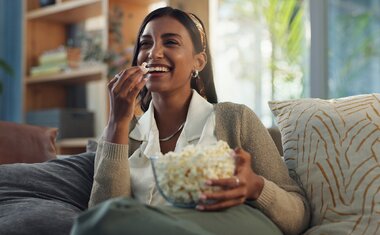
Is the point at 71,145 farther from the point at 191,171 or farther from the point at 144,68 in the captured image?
the point at 191,171

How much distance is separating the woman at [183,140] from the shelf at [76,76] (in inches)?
81.6

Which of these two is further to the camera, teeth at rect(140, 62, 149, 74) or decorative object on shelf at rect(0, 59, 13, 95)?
decorative object on shelf at rect(0, 59, 13, 95)

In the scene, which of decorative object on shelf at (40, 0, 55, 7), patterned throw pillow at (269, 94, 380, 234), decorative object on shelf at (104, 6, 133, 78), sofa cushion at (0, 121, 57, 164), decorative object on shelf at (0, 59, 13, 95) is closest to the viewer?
patterned throw pillow at (269, 94, 380, 234)

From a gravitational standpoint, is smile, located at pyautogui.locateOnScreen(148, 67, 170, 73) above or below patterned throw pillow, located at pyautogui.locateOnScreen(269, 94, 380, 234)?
above

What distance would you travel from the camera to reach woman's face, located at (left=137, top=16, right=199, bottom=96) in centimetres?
150

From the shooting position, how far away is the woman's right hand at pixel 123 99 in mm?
1397

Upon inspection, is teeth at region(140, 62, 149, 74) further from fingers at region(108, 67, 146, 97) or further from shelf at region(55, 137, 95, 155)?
shelf at region(55, 137, 95, 155)

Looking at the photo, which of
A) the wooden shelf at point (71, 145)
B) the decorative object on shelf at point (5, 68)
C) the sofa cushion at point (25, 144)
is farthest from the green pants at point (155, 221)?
the decorative object on shelf at point (5, 68)

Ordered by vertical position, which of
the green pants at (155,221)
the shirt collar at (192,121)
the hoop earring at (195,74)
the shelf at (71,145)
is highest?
the hoop earring at (195,74)

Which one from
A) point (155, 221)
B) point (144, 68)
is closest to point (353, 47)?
point (144, 68)

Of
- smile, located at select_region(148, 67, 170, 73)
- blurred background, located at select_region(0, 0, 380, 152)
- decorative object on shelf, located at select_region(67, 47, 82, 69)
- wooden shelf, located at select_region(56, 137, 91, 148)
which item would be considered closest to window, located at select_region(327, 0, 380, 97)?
blurred background, located at select_region(0, 0, 380, 152)

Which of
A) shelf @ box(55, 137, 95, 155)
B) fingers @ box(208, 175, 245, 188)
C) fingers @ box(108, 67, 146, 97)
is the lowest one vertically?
shelf @ box(55, 137, 95, 155)

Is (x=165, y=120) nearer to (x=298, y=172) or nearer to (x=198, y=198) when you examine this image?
(x=298, y=172)

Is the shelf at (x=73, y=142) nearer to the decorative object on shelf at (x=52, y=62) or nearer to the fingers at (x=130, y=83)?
the decorative object on shelf at (x=52, y=62)
